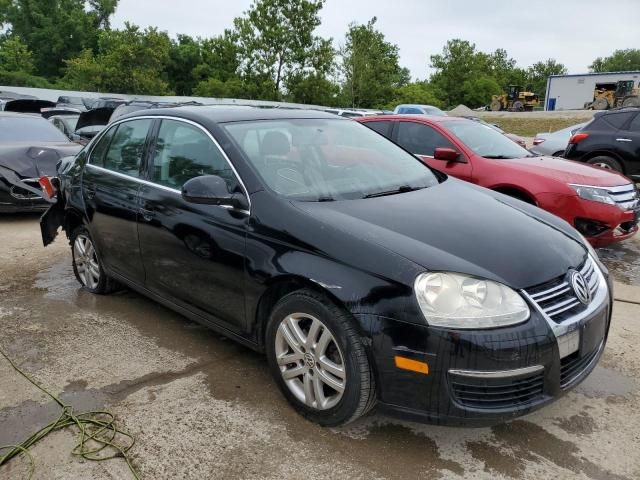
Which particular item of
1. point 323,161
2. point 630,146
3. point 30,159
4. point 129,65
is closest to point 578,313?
point 323,161

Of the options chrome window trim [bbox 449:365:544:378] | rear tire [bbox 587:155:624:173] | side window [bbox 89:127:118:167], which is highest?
side window [bbox 89:127:118:167]

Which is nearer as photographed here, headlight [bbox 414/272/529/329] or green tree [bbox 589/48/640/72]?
headlight [bbox 414/272/529/329]

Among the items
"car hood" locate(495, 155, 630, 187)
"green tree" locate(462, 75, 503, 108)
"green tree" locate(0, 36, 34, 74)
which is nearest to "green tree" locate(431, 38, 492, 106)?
"green tree" locate(462, 75, 503, 108)

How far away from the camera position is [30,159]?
759 cm

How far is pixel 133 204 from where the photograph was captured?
12.3ft

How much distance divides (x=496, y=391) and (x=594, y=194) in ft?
12.9

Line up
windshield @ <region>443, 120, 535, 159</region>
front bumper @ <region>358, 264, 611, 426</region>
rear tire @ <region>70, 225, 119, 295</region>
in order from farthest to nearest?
1. windshield @ <region>443, 120, 535, 159</region>
2. rear tire @ <region>70, 225, 119, 295</region>
3. front bumper @ <region>358, 264, 611, 426</region>

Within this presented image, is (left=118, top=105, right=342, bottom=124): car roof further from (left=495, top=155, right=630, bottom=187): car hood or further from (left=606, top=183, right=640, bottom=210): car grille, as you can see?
(left=606, top=183, right=640, bottom=210): car grille

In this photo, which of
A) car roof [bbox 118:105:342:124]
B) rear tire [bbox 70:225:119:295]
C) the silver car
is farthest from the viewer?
the silver car

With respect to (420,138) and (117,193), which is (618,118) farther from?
(117,193)

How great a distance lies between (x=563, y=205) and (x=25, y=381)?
4954mm

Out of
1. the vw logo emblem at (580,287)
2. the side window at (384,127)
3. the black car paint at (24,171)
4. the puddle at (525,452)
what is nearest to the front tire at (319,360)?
the puddle at (525,452)

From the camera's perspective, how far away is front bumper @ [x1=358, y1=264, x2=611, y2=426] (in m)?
2.30

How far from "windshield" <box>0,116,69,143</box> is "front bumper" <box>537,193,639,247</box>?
7.23 m
